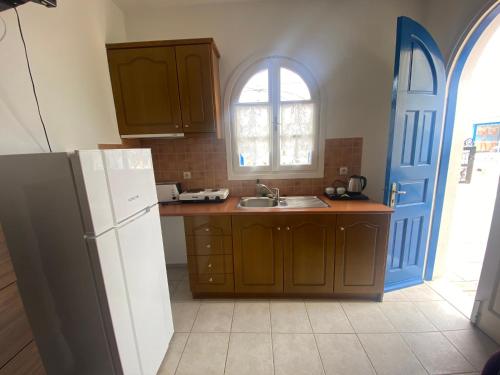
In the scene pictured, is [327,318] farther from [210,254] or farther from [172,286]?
[172,286]

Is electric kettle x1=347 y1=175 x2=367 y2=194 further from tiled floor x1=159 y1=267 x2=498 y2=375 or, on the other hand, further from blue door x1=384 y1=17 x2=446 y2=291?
tiled floor x1=159 y1=267 x2=498 y2=375

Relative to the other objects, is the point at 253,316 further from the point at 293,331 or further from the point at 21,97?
the point at 21,97

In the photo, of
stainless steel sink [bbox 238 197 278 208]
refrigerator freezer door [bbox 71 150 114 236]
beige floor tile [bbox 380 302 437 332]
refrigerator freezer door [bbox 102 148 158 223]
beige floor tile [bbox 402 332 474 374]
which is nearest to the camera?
refrigerator freezer door [bbox 71 150 114 236]

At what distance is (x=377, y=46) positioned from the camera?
6.59ft

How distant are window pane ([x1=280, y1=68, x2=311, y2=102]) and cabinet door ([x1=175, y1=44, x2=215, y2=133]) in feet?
2.42

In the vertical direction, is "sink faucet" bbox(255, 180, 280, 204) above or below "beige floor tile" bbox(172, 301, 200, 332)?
above

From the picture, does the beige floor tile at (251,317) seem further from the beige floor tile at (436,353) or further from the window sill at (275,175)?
the window sill at (275,175)

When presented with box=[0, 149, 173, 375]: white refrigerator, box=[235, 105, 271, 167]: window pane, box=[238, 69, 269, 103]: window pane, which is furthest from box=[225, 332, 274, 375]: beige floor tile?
box=[238, 69, 269, 103]: window pane

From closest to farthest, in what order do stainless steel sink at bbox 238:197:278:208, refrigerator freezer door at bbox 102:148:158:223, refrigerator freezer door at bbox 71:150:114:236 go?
refrigerator freezer door at bbox 71:150:114:236 → refrigerator freezer door at bbox 102:148:158:223 → stainless steel sink at bbox 238:197:278:208

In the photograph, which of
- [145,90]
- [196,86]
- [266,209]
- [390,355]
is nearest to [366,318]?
[390,355]

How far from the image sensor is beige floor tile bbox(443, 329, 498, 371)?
53.9 inches

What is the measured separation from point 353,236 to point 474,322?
3.49ft

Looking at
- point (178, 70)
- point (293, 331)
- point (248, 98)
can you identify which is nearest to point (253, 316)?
point (293, 331)

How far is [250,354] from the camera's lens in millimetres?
1452
